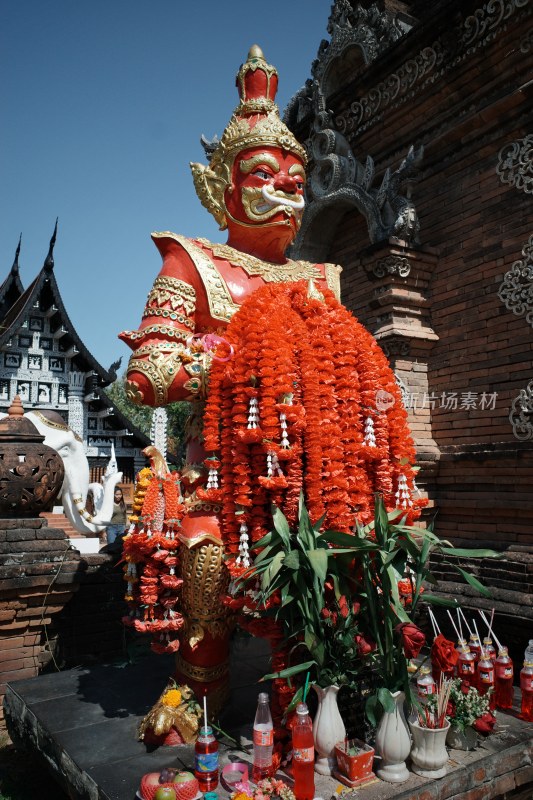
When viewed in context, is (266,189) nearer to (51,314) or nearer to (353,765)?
(353,765)

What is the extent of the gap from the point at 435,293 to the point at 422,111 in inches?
80.5

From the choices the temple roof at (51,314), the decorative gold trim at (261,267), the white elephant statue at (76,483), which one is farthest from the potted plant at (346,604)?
the temple roof at (51,314)

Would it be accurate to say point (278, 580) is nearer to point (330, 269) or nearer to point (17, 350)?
point (330, 269)

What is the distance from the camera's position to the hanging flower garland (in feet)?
10.2

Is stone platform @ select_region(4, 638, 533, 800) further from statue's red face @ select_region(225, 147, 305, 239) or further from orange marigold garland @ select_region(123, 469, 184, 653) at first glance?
statue's red face @ select_region(225, 147, 305, 239)

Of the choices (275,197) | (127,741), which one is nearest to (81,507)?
(127,741)

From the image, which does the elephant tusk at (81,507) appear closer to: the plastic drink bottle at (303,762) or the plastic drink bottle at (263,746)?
the plastic drink bottle at (263,746)

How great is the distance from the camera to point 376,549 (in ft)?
9.69

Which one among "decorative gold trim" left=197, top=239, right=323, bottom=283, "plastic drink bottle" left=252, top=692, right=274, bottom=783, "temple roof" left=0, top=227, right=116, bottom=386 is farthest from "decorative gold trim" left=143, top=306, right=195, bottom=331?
"temple roof" left=0, top=227, right=116, bottom=386

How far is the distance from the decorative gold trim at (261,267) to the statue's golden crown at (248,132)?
1.22ft

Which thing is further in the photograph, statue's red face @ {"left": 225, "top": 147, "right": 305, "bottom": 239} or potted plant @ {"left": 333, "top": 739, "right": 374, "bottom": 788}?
statue's red face @ {"left": 225, "top": 147, "right": 305, "bottom": 239}

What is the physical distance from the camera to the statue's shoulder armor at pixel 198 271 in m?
3.75

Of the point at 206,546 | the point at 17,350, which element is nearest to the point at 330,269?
the point at 206,546

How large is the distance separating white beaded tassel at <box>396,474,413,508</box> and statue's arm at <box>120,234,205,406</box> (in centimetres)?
127
